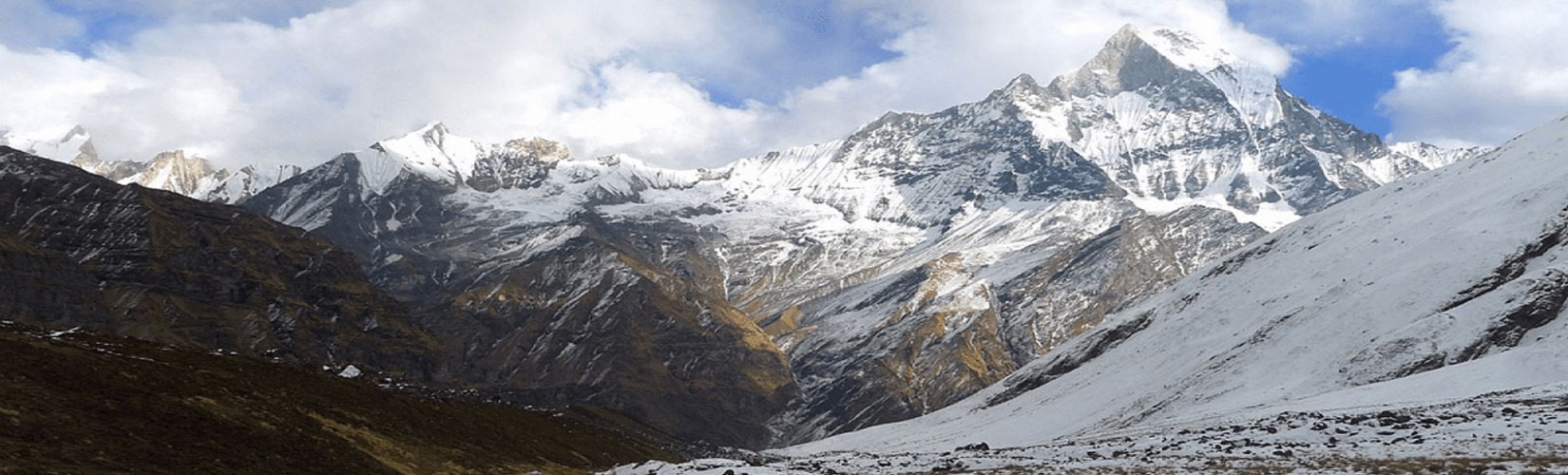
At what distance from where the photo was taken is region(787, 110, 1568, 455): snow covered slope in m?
74.3

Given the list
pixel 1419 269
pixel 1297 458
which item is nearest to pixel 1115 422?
pixel 1419 269

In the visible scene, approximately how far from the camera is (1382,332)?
12381cm

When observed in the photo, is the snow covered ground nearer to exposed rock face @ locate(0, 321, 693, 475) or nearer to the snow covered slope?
the snow covered slope

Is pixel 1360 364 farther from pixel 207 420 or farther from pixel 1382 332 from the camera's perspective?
pixel 207 420

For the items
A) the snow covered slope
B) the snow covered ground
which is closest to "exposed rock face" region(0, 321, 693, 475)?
the snow covered ground

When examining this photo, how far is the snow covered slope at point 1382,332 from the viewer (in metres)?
74.3

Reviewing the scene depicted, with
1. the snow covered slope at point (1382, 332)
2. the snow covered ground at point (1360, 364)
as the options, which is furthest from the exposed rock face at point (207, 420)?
the snow covered slope at point (1382, 332)

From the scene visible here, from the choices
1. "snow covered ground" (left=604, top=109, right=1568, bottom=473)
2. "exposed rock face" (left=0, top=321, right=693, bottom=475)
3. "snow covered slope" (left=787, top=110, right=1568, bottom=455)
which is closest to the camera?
"exposed rock face" (left=0, top=321, right=693, bottom=475)

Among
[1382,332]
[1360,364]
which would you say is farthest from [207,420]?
[1382,332]

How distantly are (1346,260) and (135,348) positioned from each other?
499 ft

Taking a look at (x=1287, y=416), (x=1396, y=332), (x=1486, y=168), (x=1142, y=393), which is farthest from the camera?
(x=1486, y=168)

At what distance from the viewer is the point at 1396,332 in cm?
11719

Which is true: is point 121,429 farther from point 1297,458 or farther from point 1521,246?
point 1521,246

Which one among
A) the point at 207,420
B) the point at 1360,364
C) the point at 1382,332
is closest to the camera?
the point at 207,420
